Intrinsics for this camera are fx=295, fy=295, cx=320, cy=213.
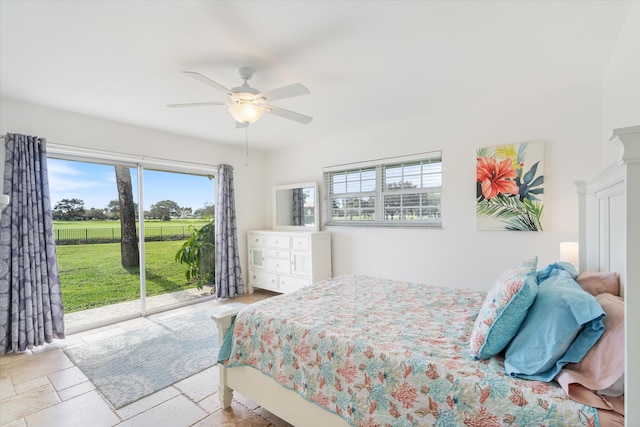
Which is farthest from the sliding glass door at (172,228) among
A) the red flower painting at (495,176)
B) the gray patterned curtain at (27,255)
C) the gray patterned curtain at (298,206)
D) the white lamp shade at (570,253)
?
the white lamp shade at (570,253)

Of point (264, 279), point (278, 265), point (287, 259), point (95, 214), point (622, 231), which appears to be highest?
point (95, 214)

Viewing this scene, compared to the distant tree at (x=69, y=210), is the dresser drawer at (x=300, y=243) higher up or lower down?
lower down

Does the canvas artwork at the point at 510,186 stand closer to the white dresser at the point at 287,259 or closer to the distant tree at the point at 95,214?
the white dresser at the point at 287,259

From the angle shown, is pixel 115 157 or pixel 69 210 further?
pixel 115 157

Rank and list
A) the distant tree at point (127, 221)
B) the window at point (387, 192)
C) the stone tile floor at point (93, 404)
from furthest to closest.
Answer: the distant tree at point (127, 221) < the window at point (387, 192) < the stone tile floor at point (93, 404)

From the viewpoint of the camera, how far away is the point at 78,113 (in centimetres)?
320

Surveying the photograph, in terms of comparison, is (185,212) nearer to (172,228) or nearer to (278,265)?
(172,228)

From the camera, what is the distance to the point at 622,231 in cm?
136

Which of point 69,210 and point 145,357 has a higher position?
point 69,210

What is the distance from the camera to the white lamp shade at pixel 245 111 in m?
2.25

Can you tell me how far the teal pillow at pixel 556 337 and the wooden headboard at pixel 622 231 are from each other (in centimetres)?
22

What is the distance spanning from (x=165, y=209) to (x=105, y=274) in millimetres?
1061

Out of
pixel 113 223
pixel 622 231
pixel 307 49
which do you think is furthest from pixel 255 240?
pixel 622 231

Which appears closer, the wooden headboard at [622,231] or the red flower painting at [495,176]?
the wooden headboard at [622,231]
